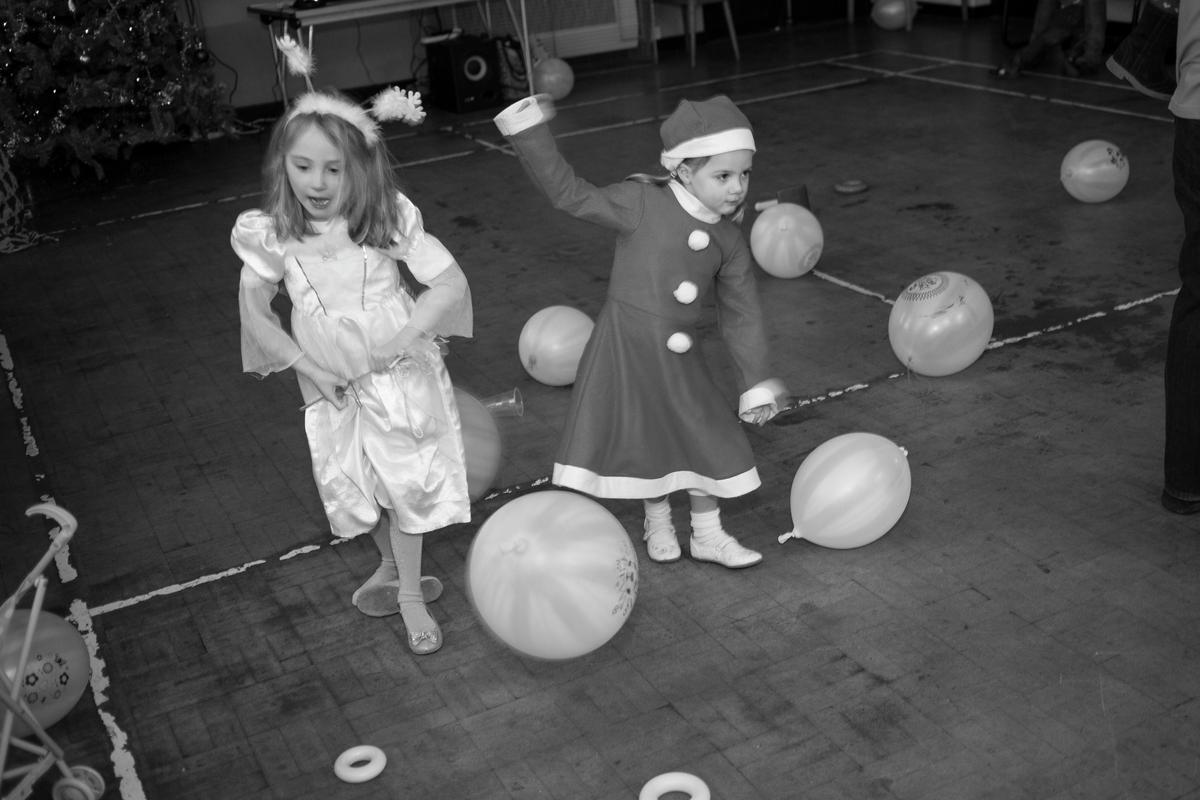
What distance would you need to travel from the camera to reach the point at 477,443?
3852mm

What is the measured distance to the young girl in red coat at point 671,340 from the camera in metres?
3.36

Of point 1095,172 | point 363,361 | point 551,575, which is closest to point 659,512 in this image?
point 551,575

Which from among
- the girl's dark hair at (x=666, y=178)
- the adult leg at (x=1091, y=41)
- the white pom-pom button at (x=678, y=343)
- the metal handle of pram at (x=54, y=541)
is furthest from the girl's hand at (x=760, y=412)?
the adult leg at (x=1091, y=41)

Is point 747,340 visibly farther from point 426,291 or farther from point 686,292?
point 426,291

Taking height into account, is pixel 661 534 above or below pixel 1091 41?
below

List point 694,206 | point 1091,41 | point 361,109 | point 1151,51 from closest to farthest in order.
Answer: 1. point 361,109
2. point 694,206
3. point 1151,51
4. point 1091,41

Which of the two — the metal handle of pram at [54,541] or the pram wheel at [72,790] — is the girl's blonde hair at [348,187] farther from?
the pram wheel at [72,790]

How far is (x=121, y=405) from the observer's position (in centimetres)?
536

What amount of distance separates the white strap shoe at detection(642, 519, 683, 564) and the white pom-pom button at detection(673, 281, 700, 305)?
0.73 m

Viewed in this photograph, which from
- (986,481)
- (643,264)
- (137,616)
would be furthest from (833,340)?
(137,616)

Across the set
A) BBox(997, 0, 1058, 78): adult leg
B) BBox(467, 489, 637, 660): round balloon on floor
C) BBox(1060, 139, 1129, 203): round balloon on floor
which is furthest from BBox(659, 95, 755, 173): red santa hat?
BBox(997, 0, 1058, 78): adult leg

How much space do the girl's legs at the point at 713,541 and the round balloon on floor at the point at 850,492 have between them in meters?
0.14

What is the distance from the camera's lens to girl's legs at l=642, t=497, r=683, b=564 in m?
3.75

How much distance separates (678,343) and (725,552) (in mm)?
666
